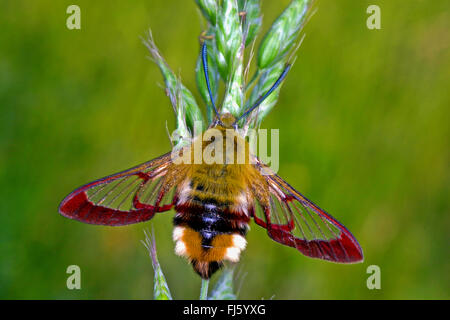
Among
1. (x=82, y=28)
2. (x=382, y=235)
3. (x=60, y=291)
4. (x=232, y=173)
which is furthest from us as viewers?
(x=82, y=28)

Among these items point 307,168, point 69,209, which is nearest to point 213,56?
point 69,209

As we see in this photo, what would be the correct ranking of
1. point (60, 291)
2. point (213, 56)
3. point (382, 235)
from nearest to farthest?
1. point (213, 56)
2. point (60, 291)
3. point (382, 235)

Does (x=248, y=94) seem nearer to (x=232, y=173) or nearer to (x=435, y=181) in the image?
(x=232, y=173)

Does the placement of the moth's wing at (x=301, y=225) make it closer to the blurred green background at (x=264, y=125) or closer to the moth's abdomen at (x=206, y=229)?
the moth's abdomen at (x=206, y=229)
